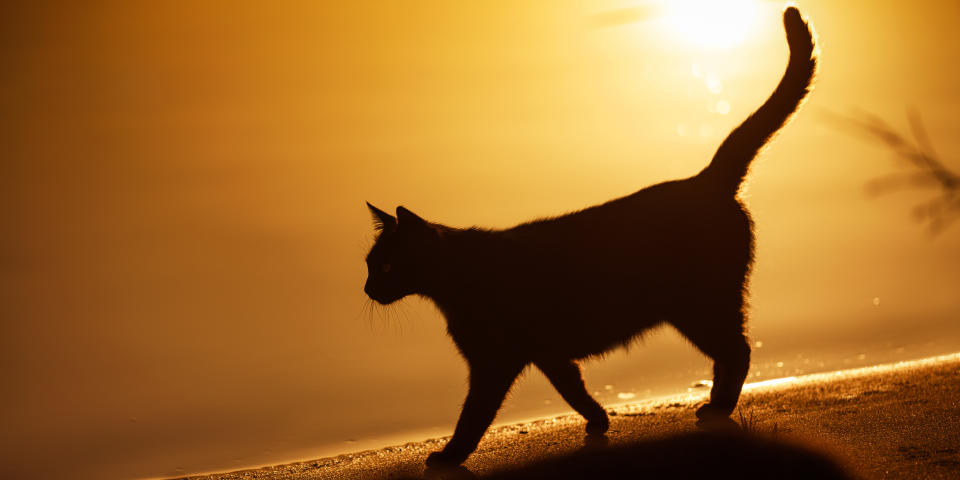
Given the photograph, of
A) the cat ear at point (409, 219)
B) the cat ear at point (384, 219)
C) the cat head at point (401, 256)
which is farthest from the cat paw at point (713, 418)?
the cat ear at point (384, 219)

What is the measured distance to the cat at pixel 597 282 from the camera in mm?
3668

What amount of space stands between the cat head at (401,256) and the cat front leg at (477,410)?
477 mm

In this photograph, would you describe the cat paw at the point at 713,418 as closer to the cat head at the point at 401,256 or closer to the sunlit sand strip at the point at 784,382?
the sunlit sand strip at the point at 784,382

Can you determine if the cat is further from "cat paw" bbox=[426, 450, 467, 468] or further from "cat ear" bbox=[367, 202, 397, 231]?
"cat paw" bbox=[426, 450, 467, 468]

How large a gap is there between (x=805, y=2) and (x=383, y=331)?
5.38 m

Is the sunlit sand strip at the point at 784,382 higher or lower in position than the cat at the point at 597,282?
lower

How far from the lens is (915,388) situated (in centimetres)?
380

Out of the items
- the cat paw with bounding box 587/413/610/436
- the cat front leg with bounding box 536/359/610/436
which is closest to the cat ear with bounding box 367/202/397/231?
the cat front leg with bounding box 536/359/610/436

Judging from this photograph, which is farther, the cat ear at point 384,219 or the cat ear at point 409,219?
the cat ear at point 384,219

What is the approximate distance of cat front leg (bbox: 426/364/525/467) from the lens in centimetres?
346

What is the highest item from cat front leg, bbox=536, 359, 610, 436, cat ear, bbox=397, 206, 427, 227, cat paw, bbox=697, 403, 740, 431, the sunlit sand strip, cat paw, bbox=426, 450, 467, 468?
cat ear, bbox=397, 206, 427, 227

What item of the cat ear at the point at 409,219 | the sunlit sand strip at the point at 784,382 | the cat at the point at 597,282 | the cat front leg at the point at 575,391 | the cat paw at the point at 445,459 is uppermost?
the cat ear at the point at 409,219

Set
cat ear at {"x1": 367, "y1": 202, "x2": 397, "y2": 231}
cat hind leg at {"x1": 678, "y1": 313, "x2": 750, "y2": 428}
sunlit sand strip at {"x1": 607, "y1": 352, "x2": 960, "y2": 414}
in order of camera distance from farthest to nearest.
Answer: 1. sunlit sand strip at {"x1": 607, "y1": 352, "x2": 960, "y2": 414}
2. cat ear at {"x1": 367, "y1": 202, "x2": 397, "y2": 231}
3. cat hind leg at {"x1": 678, "y1": 313, "x2": 750, "y2": 428}

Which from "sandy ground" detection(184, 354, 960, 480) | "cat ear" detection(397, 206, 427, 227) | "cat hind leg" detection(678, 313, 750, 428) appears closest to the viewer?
"sandy ground" detection(184, 354, 960, 480)
